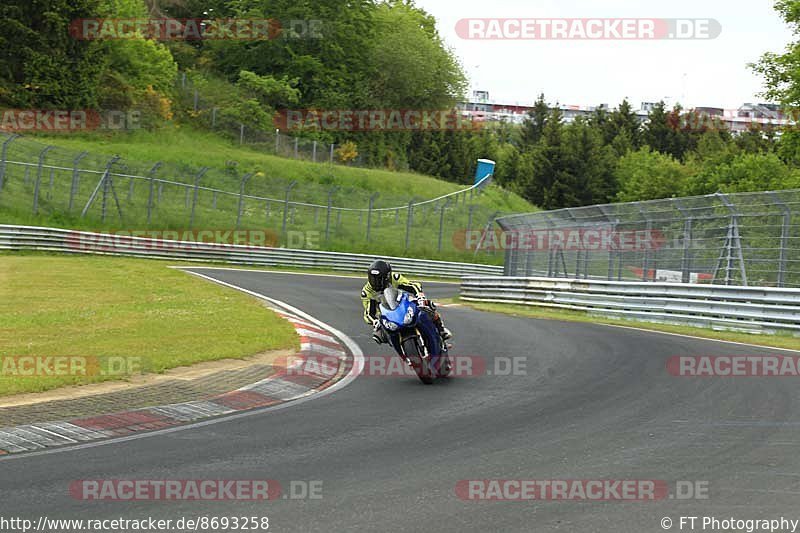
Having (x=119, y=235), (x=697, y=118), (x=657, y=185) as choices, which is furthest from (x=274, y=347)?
(x=697, y=118)

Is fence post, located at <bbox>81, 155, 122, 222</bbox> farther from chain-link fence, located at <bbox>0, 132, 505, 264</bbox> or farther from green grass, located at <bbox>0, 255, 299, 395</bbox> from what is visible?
green grass, located at <bbox>0, 255, 299, 395</bbox>

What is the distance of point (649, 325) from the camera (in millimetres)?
19359

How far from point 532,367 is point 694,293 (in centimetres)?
808

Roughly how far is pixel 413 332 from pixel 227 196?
31.0m

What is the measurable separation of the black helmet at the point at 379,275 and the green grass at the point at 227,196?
2530 centimetres

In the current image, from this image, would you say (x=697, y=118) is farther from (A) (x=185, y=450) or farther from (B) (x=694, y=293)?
(A) (x=185, y=450)

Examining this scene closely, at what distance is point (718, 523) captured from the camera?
535 cm

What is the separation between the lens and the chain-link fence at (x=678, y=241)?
17609mm
